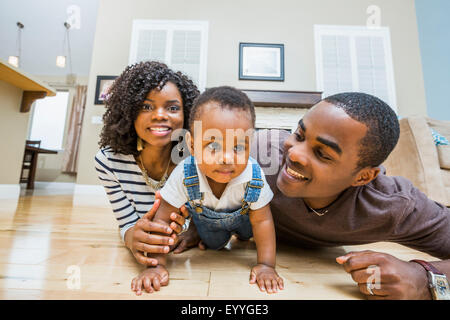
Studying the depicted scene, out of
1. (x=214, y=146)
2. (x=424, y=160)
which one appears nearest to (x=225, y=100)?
(x=214, y=146)

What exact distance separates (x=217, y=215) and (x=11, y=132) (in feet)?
9.07

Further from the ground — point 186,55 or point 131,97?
point 186,55

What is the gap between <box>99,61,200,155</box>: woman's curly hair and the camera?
98 centimetres

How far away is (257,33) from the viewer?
3.63 metres

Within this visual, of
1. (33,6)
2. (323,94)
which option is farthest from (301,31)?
(33,6)

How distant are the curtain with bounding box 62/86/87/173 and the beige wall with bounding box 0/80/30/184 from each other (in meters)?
3.29

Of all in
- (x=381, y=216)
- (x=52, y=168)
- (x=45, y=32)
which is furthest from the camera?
(x=52, y=168)

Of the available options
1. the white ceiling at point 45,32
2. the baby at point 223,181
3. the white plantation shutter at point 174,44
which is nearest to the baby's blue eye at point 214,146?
the baby at point 223,181

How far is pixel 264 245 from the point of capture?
77cm

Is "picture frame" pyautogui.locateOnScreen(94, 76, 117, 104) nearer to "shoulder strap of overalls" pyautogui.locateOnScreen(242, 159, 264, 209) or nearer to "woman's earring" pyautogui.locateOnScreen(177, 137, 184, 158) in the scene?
"woman's earring" pyautogui.locateOnScreen(177, 137, 184, 158)

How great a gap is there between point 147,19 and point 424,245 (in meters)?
4.12

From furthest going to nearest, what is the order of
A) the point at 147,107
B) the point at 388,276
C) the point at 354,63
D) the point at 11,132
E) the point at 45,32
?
the point at 45,32
the point at 354,63
the point at 11,132
the point at 147,107
the point at 388,276

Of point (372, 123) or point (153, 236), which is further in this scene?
point (153, 236)

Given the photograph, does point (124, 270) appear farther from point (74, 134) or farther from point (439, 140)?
point (74, 134)
